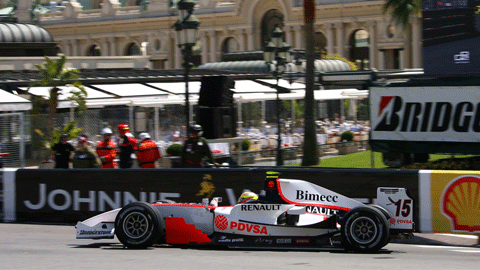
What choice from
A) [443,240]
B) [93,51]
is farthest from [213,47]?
[443,240]

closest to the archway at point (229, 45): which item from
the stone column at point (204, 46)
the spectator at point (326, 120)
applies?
the stone column at point (204, 46)

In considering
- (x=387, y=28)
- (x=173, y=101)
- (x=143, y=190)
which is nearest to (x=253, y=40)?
(x=387, y=28)

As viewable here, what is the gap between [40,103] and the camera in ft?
92.1

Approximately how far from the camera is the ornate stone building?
68.6 metres

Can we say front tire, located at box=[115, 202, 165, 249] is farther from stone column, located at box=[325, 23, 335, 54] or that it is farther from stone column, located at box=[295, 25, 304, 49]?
stone column, located at box=[295, 25, 304, 49]

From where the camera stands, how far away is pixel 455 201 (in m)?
10.8

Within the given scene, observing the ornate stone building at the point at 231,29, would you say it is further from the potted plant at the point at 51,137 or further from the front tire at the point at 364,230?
the front tire at the point at 364,230

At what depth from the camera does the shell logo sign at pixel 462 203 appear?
10.7 metres

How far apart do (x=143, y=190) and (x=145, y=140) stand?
199cm

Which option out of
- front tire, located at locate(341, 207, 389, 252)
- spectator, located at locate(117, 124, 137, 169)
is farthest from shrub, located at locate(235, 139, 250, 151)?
front tire, located at locate(341, 207, 389, 252)

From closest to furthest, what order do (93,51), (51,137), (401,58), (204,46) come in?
1. (51,137)
2. (401,58)
3. (204,46)
4. (93,51)

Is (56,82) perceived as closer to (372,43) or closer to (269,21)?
(372,43)

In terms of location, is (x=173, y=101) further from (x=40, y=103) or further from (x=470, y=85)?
(x=470, y=85)

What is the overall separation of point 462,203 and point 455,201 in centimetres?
11
